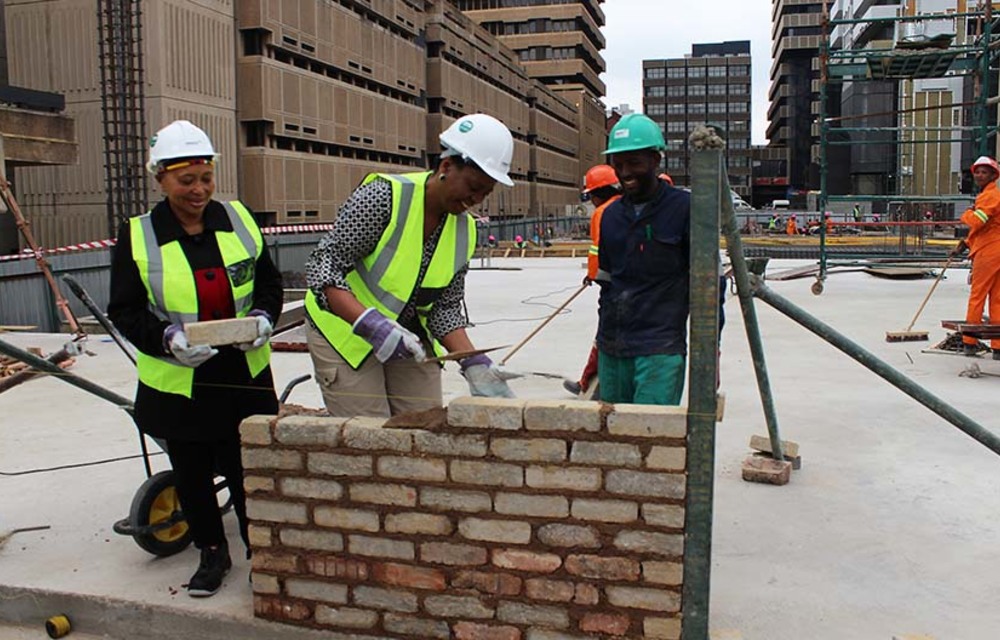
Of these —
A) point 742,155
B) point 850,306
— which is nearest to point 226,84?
point 850,306

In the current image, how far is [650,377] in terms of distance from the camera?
3.69 m

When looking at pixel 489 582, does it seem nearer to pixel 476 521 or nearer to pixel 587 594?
pixel 476 521

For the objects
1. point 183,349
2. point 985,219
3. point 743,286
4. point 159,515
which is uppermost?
point 985,219

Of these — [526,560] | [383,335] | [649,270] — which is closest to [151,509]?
[383,335]

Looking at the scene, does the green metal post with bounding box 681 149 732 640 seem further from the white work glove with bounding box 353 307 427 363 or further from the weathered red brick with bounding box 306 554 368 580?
the weathered red brick with bounding box 306 554 368 580

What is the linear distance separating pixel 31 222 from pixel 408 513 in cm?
1519

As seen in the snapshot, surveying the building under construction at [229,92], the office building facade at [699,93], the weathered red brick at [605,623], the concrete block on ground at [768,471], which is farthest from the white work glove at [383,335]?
the office building facade at [699,93]

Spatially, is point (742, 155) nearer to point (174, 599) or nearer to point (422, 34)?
point (422, 34)

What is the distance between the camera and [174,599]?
3.32 meters

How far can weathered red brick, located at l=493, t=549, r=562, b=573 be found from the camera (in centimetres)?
284

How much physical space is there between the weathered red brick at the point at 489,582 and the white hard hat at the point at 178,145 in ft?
5.62

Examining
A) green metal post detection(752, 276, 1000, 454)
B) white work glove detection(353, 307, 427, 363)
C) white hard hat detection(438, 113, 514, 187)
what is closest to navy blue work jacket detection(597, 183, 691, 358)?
green metal post detection(752, 276, 1000, 454)

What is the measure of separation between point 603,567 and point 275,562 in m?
1.12

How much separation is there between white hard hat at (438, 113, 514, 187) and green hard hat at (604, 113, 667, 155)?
0.74 meters
